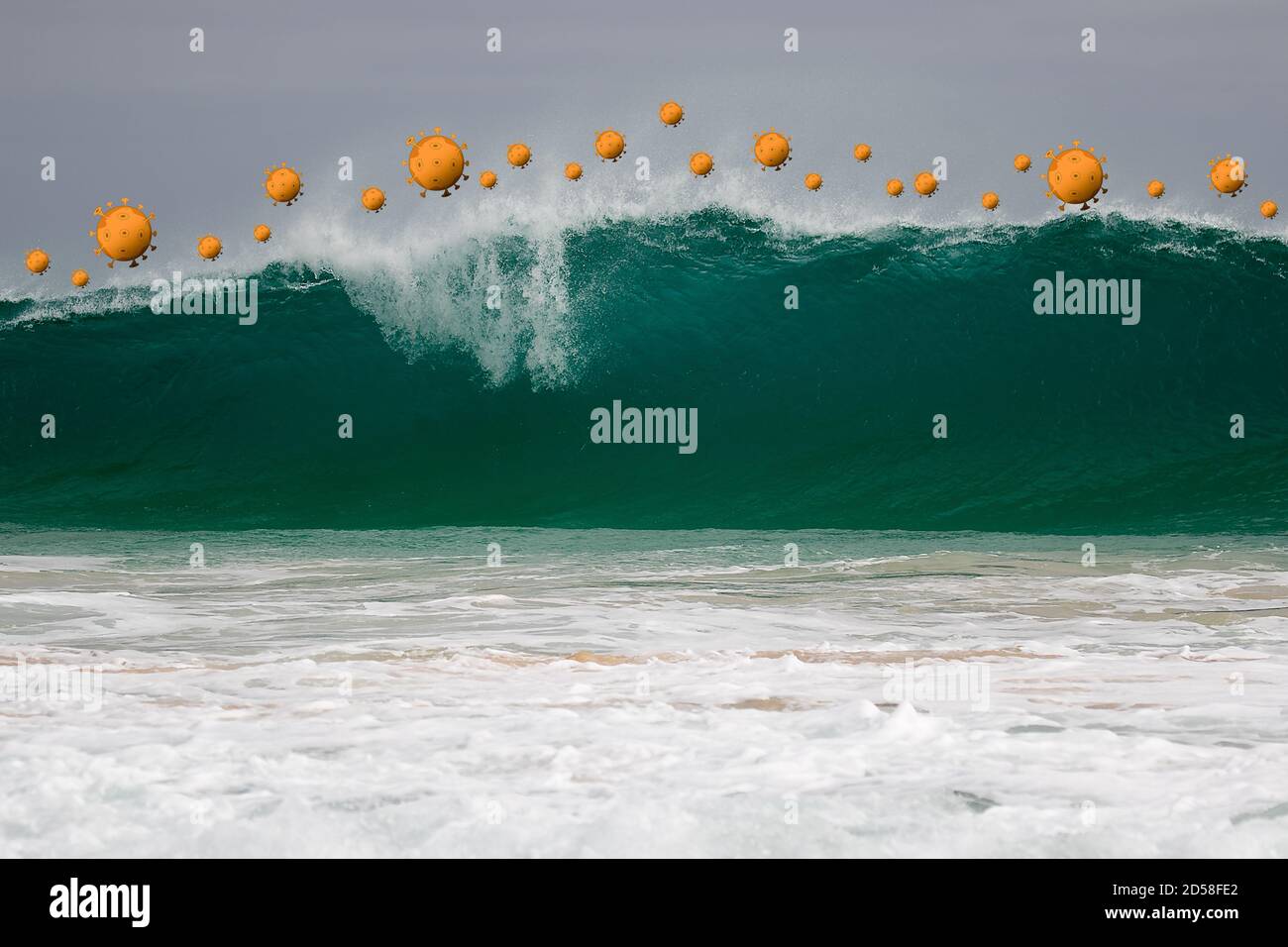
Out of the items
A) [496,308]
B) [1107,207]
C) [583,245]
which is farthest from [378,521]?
[1107,207]

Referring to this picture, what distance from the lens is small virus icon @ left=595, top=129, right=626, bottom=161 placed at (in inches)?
452

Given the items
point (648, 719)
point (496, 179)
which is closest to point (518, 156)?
point (496, 179)

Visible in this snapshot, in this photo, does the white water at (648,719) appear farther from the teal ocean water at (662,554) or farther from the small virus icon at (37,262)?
the small virus icon at (37,262)

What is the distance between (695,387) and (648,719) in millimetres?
11638

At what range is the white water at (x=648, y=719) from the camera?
3199 millimetres

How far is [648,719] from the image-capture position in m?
4.26

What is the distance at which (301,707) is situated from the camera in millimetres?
4430

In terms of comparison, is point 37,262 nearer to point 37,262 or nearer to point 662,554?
point 37,262

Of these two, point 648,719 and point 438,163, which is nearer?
point 648,719

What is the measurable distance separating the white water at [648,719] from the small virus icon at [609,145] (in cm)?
487

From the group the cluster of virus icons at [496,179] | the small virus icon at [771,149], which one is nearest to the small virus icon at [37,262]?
the cluster of virus icons at [496,179]

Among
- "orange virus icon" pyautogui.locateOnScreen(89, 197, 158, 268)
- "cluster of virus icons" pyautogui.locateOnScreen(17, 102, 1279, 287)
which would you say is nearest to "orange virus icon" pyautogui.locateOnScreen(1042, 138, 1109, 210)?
"cluster of virus icons" pyautogui.locateOnScreen(17, 102, 1279, 287)

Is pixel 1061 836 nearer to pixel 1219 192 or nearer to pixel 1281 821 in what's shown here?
pixel 1281 821
